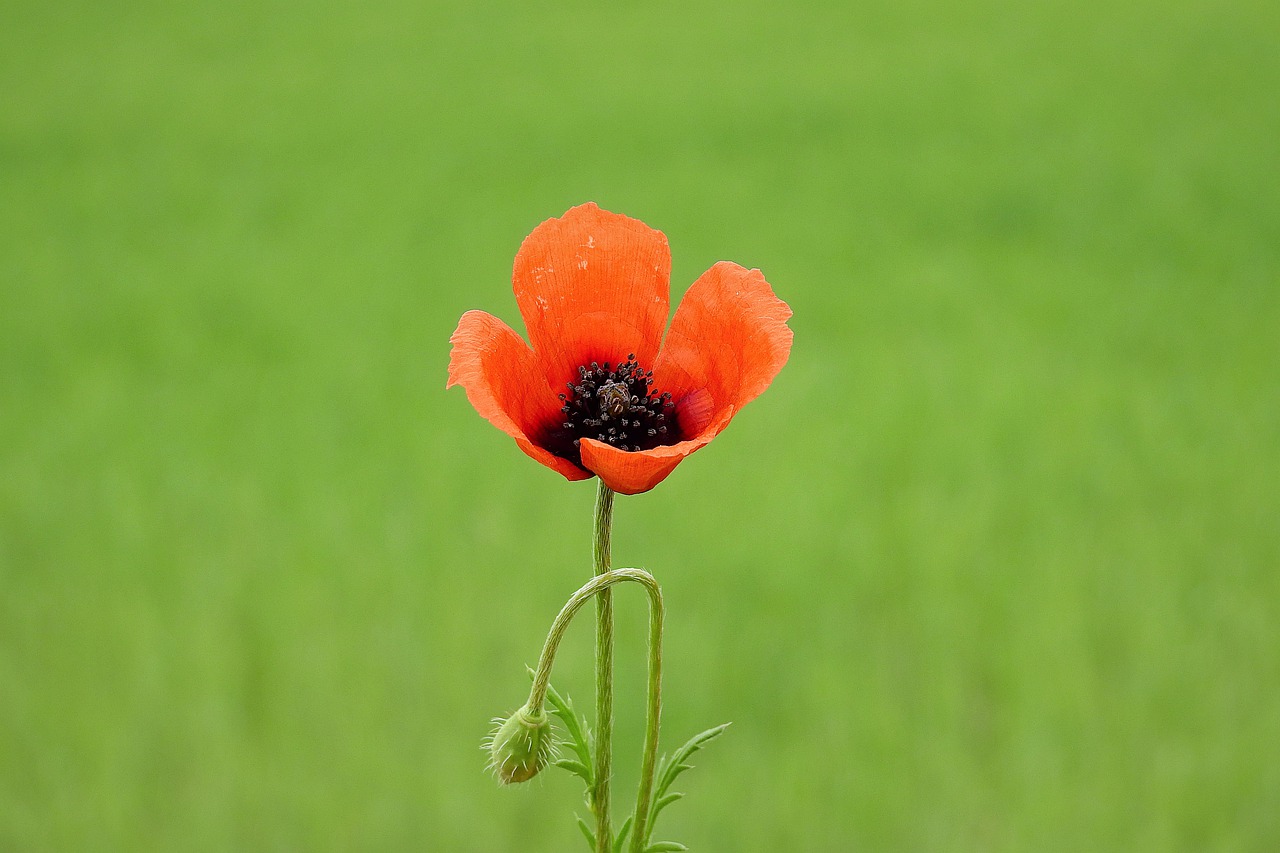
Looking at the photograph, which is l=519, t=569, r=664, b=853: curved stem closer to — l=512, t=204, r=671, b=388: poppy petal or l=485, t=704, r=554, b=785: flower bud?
l=485, t=704, r=554, b=785: flower bud

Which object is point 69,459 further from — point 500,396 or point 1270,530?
point 1270,530

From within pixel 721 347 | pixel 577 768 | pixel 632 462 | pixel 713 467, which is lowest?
pixel 577 768

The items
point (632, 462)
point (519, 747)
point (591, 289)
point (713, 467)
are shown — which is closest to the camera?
point (632, 462)

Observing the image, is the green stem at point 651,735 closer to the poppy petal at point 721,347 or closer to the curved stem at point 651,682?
the curved stem at point 651,682

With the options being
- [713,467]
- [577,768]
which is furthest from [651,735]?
[713,467]

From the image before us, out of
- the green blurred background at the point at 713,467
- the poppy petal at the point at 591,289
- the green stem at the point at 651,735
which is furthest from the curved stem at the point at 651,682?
the green blurred background at the point at 713,467

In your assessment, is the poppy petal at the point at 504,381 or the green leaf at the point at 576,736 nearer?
the poppy petal at the point at 504,381

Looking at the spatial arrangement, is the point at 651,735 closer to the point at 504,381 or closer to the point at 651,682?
the point at 651,682
